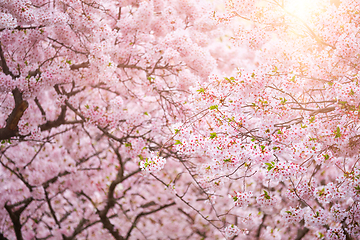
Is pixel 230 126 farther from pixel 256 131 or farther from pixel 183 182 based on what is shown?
pixel 183 182

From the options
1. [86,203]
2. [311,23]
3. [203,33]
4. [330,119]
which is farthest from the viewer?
[86,203]

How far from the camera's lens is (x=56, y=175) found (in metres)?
9.20

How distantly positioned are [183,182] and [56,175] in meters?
4.20

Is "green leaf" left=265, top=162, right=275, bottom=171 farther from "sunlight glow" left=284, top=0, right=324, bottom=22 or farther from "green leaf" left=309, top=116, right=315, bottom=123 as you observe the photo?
"sunlight glow" left=284, top=0, right=324, bottom=22

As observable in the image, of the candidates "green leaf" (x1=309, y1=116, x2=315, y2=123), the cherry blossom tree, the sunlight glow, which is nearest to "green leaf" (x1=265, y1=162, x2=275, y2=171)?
the cherry blossom tree

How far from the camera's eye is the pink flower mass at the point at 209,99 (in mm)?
3643

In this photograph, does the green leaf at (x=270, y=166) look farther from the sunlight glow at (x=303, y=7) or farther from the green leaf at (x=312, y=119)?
the sunlight glow at (x=303, y=7)

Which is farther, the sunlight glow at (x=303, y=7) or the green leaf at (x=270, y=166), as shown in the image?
the sunlight glow at (x=303, y=7)

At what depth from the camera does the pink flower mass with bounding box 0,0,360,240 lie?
3643 mm

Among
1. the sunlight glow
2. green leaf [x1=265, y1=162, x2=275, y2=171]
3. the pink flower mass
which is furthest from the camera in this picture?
the sunlight glow

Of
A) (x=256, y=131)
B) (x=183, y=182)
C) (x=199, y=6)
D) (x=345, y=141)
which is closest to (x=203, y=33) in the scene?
(x=199, y=6)

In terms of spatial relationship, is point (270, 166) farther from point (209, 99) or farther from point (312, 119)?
point (209, 99)

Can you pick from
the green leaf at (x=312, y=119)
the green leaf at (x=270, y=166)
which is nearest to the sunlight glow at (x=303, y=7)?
the green leaf at (x=312, y=119)

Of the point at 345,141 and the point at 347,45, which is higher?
the point at 347,45
